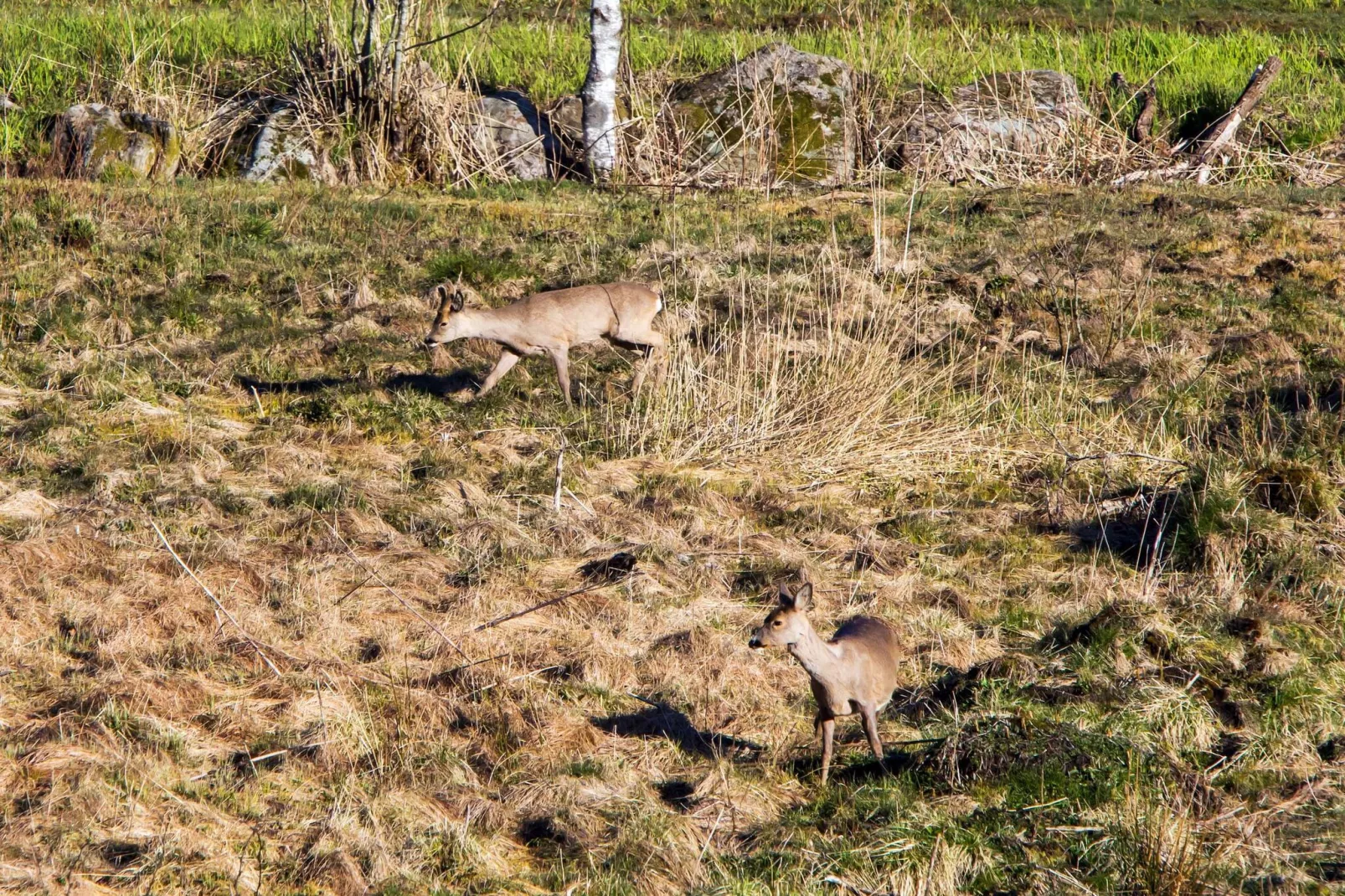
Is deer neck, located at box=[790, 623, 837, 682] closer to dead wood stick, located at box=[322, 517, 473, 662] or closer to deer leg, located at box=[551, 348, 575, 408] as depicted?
dead wood stick, located at box=[322, 517, 473, 662]

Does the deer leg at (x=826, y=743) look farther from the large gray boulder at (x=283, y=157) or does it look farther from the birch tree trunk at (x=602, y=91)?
the large gray boulder at (x=283, y=157)

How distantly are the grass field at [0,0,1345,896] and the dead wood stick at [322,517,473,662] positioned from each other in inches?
1.8

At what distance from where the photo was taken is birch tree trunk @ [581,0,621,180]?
1680cm

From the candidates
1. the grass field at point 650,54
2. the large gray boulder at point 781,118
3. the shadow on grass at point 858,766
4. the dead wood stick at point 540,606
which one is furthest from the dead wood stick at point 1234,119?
the shadow on grass at point 858,766

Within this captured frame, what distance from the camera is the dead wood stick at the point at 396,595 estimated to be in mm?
6586

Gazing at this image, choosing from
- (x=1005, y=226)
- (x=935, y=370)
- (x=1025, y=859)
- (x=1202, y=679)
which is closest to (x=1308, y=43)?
(x=1005, y=226)

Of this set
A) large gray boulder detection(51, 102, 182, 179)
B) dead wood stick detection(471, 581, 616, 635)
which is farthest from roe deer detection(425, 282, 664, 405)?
large gray boulder detection(51, 102, 182, 179)

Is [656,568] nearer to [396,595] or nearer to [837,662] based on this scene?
[396,595]

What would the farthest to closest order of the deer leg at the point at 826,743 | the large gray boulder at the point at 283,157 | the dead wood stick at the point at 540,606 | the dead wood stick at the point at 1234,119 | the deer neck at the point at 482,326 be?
the dead wood stick at the point at 1234,119, the large gray boulder at the point at 283,157, the deer neck at the point at 482,326, the dead wood stick at the point at 540,606, the deer leg at the point at 826,743

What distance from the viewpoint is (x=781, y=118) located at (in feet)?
57.6

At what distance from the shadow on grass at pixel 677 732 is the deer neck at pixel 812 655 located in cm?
69

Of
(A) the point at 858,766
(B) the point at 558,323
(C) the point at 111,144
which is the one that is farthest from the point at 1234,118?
(A) the point at 858,766

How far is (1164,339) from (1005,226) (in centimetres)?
331

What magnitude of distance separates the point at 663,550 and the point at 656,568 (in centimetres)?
26
